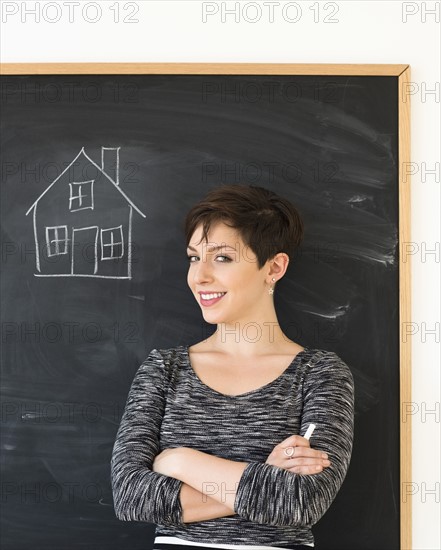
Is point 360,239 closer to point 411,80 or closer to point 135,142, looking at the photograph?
point 411,80

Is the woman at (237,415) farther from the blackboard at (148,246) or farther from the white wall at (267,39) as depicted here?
the white wall at (267,39)

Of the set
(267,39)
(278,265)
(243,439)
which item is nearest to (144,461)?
(243,439)

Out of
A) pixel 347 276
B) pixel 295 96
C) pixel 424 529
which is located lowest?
pixel 424 529

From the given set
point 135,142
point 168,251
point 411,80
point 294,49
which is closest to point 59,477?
point 168,251

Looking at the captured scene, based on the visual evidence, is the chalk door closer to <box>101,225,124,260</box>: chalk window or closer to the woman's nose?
<box>101,225,124,260</box>: chalk window

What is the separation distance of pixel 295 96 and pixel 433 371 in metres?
0.91

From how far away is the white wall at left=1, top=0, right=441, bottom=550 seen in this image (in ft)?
6.82

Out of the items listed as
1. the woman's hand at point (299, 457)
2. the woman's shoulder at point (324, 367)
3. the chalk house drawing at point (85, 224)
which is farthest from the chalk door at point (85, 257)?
the woman's hand at point (299, 457)

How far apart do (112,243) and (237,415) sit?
2.19ft

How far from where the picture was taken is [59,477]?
2012 millimetres

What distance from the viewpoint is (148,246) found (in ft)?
6.76

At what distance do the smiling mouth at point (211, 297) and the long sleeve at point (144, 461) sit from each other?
7.3 inches

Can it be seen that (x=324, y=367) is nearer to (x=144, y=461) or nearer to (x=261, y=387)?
(x=261, y=387)

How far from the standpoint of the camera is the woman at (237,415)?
155cm
